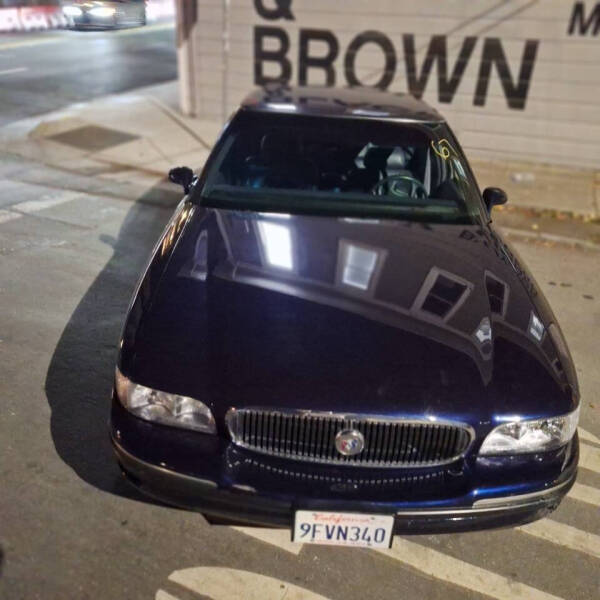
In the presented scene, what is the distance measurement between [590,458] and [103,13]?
13.4ft

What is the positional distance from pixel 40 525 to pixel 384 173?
112 inches

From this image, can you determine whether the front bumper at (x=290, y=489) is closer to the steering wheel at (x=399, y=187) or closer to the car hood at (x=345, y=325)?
the car hood at (x=345, y=325)

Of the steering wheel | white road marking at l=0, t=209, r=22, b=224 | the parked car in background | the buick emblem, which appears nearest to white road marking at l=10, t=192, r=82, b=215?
white road marking at l=0, t=209, r=22, b=224

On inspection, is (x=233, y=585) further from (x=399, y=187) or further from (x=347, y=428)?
(x=399, y=187)

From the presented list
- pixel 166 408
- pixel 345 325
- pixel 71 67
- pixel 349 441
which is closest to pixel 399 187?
pixel 345 325

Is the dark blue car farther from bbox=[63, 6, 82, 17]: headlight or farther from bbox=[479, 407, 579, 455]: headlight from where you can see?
bbox=[63, 6, 82, 17]: headlight

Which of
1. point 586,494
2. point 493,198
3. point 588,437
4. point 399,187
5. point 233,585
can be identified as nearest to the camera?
point 233,585

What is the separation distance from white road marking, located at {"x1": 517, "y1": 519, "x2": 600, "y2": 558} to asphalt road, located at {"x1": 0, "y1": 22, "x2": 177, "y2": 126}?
7898 mm

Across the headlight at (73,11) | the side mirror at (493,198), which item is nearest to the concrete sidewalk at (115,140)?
the headlight at (73,11)

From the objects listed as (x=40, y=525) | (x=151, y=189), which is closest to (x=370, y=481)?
(x=40, y=525)

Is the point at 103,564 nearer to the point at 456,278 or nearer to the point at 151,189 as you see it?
the point at 456,278

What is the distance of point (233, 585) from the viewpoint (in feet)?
8.50

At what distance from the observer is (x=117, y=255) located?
5.66 m

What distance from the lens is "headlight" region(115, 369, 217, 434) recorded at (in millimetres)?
2381
